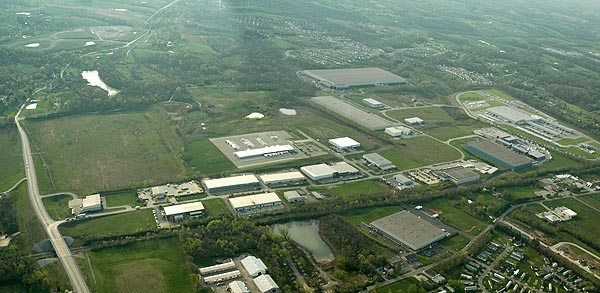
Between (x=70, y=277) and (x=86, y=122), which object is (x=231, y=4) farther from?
(x=70, y=277)

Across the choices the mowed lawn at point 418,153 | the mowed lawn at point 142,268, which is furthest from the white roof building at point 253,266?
the mowed lawn at point 418,153

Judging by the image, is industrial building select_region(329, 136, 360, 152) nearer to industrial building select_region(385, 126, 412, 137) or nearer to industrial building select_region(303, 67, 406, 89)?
industrial building select_region(385, 126, 412, 137)

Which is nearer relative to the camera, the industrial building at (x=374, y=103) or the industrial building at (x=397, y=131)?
the industrial building at (x=397, y=131)

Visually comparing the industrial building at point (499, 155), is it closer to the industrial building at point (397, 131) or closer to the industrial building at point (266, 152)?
the industrial building at point (397, 131)

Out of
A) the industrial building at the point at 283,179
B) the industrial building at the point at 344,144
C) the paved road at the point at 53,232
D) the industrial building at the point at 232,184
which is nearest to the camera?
the paved road at the point at 53,232

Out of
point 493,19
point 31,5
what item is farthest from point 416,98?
point 493,19

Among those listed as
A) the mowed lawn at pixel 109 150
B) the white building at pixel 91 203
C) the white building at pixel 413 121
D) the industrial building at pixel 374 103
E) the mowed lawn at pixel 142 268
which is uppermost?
the white building at pixel 413 121
